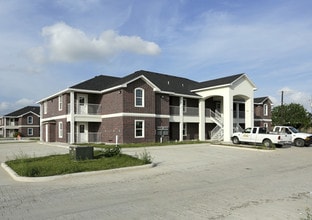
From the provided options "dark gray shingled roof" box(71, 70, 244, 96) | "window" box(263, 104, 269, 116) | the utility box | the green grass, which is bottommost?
the green grass

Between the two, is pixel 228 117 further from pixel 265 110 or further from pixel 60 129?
pixel 60 129

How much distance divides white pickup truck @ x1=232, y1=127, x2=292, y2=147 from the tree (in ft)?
110

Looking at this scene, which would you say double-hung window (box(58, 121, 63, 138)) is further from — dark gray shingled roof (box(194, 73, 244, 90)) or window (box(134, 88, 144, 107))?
dark gray shingled roof (box(194, 73, 244, 90))

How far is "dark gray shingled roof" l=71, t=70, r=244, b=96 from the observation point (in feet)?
100

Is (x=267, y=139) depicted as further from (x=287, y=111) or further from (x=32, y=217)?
(x=287, y=111)

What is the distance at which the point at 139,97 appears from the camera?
93.9ft

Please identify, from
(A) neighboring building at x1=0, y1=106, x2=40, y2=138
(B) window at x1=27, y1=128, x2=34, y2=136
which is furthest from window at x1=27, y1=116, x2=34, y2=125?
(B) window at x1=27, y1=128, x2=34, y2=136

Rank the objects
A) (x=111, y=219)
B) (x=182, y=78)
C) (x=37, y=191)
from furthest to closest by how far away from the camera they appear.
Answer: (x=182, y=78) < (x=37, y=191) < (x=111, y=219)

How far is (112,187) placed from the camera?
30.1 feet

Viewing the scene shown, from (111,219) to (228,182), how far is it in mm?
5410

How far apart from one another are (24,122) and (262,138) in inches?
2036

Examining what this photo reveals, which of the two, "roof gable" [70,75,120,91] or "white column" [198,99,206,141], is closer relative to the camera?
"roof gable" [70,75,120,91]

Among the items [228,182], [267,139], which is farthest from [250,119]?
[228,182]

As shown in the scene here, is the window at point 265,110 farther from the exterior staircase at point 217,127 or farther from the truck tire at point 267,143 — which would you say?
the truck tire at point 267,143
